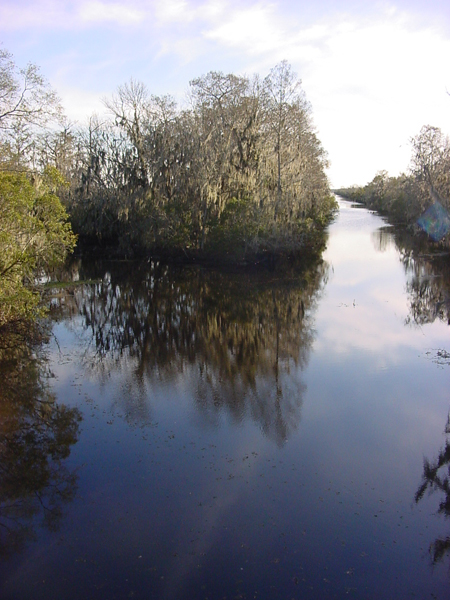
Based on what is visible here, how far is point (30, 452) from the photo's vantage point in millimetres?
7691

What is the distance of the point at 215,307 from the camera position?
17.5 metres

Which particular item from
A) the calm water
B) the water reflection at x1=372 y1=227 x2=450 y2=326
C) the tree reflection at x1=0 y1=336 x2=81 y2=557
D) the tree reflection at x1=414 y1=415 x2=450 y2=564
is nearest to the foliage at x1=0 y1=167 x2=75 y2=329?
the calm water

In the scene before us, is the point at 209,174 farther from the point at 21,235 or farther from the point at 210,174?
the point at 21,235

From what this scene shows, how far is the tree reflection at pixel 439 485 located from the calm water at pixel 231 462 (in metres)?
0.04

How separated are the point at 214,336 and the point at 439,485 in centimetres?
782

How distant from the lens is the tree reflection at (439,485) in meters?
5.45

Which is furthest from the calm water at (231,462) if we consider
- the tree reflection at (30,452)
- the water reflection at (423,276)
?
the water reflection at (423,276)

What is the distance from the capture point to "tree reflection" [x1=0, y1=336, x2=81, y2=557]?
20.0 feet

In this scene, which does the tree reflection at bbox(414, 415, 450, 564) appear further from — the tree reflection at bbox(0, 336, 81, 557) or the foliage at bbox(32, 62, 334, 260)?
the foliage at bbox(32, 62, 334, 260)

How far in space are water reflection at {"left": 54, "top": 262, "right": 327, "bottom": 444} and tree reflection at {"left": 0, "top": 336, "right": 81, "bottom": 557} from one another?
1.28 meters

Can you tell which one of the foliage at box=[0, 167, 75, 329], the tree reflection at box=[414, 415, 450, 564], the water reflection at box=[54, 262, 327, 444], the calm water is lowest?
the tree reflection at box=[414, 415, 450, 564]

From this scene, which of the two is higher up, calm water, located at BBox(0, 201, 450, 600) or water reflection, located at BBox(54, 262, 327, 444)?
water reflection, located at BBox(54, 262, 327, 444)

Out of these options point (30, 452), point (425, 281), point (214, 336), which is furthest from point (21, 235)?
point (425, 281)

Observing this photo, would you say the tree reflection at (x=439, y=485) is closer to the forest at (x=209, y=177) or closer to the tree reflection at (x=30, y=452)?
the tree reflection at (x=30, y=452)
